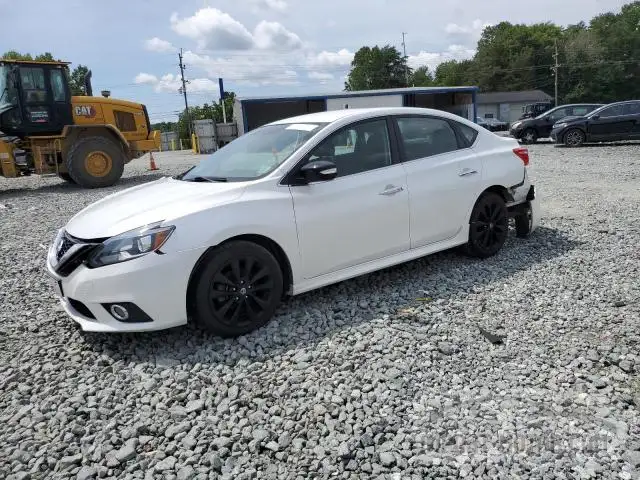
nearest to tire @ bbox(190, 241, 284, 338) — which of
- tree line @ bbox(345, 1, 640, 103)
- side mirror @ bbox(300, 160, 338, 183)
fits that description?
side mirror @ bbox(300, 160, 338, 183)

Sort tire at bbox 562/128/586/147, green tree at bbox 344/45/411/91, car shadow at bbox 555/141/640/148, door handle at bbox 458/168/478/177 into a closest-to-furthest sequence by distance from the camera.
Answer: door handle at bbox 458/168/478/177, tire at bbox 562/128/586/147, car shadow at bbox 555/141/640/148, green tree at bbox 344/45/411/91

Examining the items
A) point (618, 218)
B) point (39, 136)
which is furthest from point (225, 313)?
point (39, 136)

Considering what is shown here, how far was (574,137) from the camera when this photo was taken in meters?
18.8

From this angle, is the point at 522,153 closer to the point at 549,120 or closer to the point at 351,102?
the point at 549,120

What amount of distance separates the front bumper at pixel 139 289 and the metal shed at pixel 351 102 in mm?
25222

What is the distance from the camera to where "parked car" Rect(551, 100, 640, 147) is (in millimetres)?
17734

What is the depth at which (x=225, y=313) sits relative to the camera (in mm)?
3656

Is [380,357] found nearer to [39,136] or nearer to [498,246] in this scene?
[498,246]

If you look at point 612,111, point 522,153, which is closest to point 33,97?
point 522,153

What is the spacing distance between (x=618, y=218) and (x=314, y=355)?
5.50 metres

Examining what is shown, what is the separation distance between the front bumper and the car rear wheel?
18.8 metres

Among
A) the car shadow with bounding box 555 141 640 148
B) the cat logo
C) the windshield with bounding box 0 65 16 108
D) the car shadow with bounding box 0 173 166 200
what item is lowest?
the car shadow with bounding box 555 141 640 148

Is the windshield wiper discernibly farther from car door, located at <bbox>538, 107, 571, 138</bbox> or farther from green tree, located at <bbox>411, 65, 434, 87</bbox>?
green tree, located at <bbox>411, 65, 434, 87</bbox>

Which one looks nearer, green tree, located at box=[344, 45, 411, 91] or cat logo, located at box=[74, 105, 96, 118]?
cat logo, located at box=[74, 105, 96, 118]
